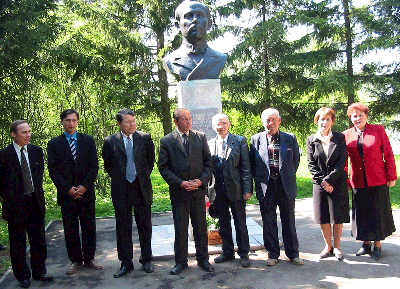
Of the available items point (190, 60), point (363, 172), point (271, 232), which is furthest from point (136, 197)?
point (363, 172)

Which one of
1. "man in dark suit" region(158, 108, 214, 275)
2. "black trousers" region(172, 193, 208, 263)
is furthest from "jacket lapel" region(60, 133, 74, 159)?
"black trousers" region(172, 193, 208, 263)

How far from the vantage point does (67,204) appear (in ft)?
14.4

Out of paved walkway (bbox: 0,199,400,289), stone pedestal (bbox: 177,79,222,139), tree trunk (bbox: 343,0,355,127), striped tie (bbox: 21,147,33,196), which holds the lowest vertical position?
paved walkway (bbox: 0,199,400,289)

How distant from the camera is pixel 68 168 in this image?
172 inches

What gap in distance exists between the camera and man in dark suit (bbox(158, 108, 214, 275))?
4199mm

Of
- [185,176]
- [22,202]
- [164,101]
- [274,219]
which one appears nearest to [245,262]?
[274,219]

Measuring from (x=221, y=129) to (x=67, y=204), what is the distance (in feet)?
6.50

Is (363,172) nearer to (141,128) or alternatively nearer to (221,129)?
(221,129)

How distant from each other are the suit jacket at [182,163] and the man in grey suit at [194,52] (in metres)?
1.35

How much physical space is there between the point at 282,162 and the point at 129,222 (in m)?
1.88

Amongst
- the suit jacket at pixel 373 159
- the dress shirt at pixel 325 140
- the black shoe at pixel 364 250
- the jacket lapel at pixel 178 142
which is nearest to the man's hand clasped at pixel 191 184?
the jacket lapel at pixel 178 142

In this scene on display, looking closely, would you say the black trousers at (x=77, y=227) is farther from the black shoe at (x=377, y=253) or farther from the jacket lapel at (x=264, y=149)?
the black shoe at (x=377, y=253)

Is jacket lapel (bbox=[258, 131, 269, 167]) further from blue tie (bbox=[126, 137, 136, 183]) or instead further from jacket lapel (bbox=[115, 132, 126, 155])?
jacket lapel (bbox=[115, 132, 126, 155])

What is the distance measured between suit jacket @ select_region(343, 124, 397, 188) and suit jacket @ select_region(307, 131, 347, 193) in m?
0.21
